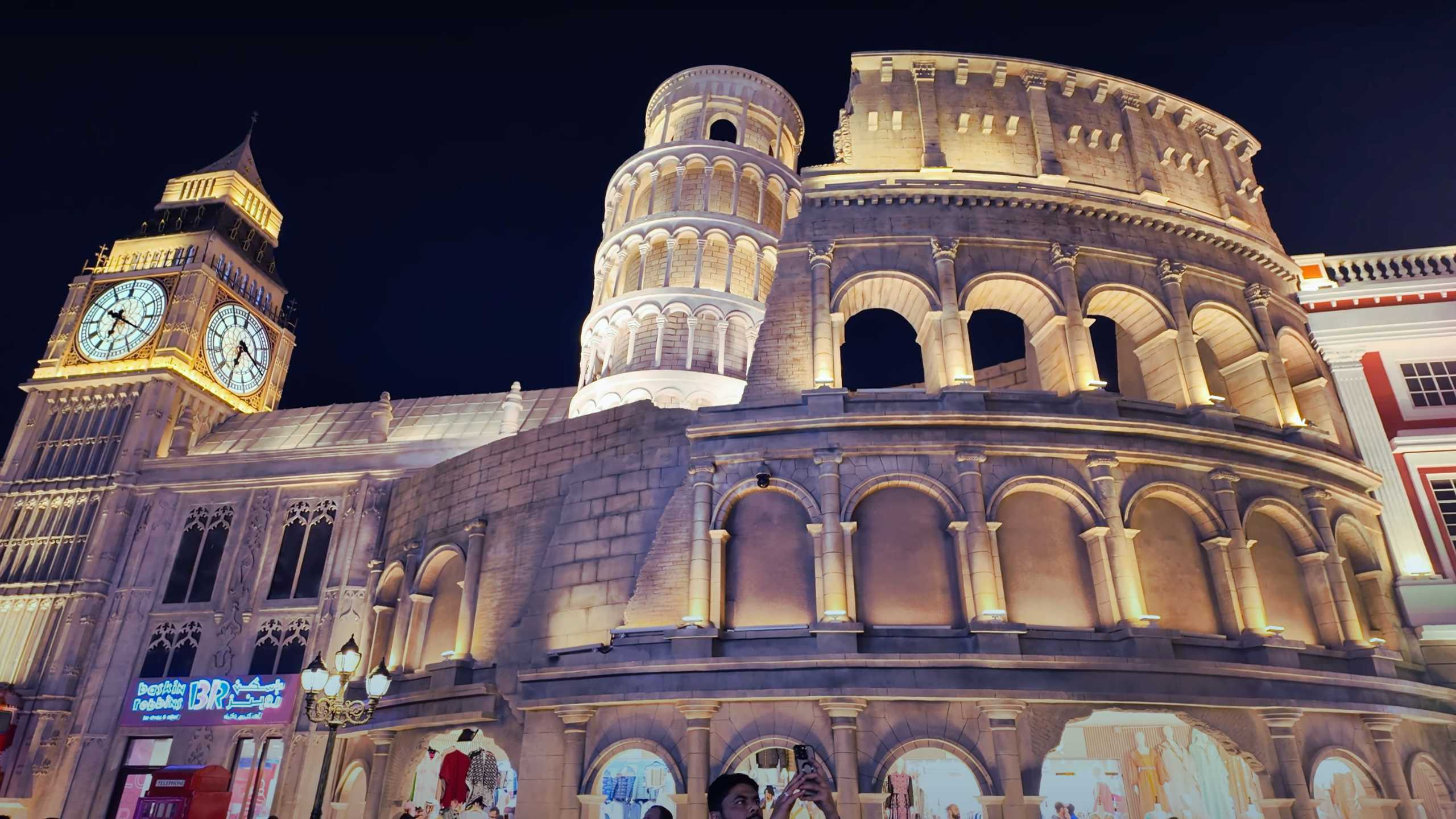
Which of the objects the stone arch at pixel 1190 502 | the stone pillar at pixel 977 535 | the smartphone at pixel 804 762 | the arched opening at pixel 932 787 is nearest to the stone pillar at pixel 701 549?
the arched opening at pixel 932 787

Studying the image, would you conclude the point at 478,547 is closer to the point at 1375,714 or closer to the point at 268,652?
the point at 268,652

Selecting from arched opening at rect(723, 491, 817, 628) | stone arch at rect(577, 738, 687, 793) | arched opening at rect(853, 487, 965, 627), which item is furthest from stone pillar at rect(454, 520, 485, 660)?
arched opening at rect(853, 487, 965, 627)

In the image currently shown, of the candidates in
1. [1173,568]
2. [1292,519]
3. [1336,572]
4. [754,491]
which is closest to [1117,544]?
[1173,568]

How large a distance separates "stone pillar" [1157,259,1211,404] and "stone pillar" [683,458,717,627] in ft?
39.2

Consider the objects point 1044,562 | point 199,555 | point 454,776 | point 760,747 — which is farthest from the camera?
point 199,555

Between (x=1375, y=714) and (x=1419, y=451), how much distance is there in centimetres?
776

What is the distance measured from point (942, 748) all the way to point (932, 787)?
2424 millimetres

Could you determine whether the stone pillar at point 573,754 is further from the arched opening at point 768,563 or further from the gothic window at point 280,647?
the gothic window at point 280,647

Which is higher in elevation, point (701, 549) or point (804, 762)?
point (701, 549)

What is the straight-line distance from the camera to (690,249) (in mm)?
36594

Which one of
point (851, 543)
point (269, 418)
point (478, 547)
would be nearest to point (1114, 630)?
point (851, 543)

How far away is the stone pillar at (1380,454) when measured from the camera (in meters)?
20.0

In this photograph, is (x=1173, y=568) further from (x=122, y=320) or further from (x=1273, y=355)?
(x=122, y=320)

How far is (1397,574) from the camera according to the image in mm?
19953
